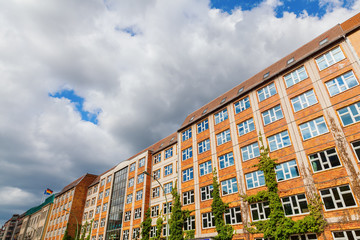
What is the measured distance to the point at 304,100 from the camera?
70.2 ft

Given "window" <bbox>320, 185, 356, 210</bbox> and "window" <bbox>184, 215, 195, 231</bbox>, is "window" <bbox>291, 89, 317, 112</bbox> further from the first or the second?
"window" <bbox>184, 215, 195, 231</bbox>

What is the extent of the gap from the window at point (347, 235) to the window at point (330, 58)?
13696 mm

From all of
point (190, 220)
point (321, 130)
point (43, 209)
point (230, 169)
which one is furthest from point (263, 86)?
point (43, 209)

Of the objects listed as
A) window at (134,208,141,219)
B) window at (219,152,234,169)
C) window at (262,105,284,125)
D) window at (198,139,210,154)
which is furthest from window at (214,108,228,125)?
window at (134,208,141,219)

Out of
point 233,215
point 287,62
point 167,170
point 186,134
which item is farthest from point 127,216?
point 287,62

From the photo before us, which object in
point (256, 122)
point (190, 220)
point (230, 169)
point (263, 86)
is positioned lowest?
point (190, 220)

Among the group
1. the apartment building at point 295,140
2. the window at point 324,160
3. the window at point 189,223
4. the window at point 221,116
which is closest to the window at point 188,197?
the apartment building at point 295,140

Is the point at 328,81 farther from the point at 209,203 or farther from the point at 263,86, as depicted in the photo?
the point at 209,203

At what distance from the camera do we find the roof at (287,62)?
21.8 m

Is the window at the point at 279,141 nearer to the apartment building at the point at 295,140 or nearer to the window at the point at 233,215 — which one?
the apartment building at the point at 295,140

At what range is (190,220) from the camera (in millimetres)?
27594

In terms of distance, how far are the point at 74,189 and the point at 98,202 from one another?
11831 millimetres

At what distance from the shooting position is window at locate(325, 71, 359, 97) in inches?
742

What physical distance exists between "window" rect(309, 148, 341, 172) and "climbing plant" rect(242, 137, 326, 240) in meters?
2.42
